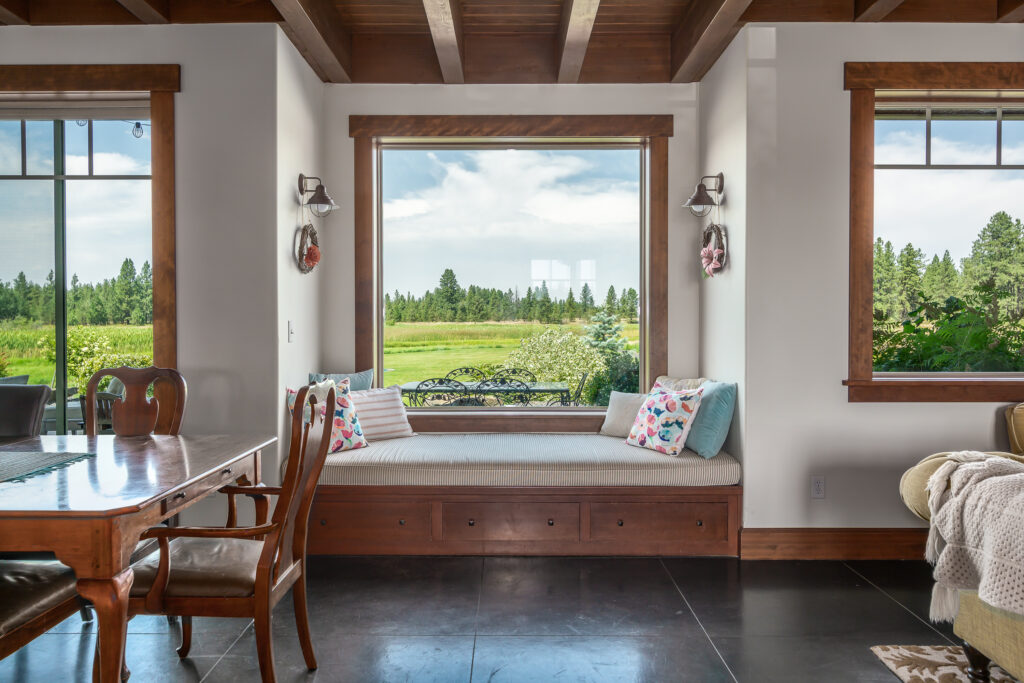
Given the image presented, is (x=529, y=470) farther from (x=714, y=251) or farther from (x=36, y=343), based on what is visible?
(x=36, y=343)

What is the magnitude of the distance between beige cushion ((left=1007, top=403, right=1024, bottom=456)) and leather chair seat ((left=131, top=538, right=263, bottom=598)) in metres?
3.61

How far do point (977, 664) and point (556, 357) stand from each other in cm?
281

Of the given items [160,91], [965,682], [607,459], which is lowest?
[965,682]

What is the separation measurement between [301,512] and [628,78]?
330 centimetres

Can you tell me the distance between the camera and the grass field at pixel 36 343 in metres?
3.92

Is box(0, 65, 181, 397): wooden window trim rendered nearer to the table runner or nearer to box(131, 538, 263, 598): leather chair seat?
the table runner

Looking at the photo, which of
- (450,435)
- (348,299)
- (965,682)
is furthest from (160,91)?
(965,682)

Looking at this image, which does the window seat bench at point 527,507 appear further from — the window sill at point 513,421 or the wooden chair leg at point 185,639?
the wooden chair leg at point 185,639

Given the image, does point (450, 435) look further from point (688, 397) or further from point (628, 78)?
point (628, 78)

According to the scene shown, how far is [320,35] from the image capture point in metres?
3.59

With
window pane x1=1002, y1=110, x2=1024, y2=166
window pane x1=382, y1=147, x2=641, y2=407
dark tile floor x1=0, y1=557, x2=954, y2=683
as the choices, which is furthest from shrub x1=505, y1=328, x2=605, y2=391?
window pane x1=1002, y1=110, x2=1024, y2=166

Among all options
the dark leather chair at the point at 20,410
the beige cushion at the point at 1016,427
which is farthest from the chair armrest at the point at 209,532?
the beige cushion at the point at 1016,427

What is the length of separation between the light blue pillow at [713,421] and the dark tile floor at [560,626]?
1.92 ft

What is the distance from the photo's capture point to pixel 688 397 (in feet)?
12.3
